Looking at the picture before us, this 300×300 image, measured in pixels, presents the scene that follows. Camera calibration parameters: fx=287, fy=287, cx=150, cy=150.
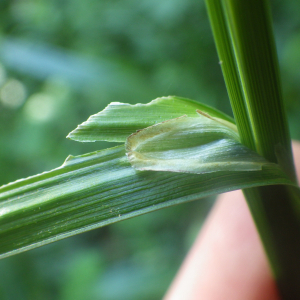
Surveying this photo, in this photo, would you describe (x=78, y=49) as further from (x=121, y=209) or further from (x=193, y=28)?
(x=121, y=209)

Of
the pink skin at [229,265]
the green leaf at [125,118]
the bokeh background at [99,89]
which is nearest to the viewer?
the green leaf at [125,118]

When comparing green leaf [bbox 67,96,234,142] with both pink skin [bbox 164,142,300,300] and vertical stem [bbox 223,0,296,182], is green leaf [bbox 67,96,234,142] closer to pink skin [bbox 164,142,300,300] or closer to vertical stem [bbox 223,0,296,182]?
vertical stem [bbox 223,0,296,182]

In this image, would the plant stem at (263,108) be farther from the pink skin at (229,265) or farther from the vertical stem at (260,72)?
the pink skin at (229,265)

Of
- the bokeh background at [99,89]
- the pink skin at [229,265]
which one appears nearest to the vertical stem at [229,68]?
the pink skin at [229,265]

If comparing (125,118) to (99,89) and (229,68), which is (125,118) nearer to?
(229,68)

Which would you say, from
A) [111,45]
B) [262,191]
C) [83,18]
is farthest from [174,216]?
[262,191]
